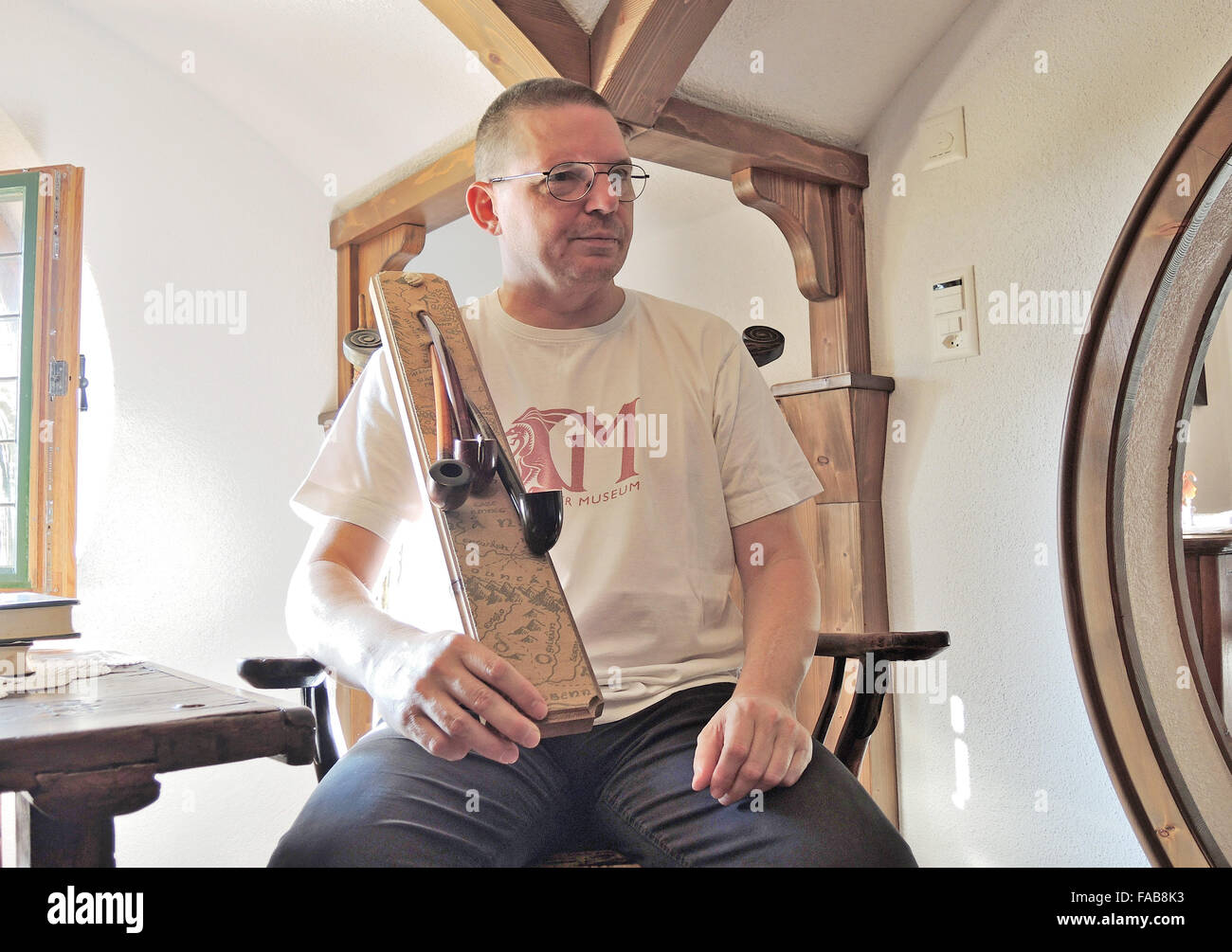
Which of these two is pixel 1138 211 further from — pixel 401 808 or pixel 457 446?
pixel 401 808

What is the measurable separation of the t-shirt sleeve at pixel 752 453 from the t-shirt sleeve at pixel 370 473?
35cm

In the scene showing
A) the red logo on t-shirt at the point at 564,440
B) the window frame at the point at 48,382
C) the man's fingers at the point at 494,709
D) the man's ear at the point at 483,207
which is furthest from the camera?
the window frame at the point at 48,382

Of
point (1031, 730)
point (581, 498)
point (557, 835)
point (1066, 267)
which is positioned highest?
point (1066, 267)

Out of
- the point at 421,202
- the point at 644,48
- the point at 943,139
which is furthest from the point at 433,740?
the point at 421,202

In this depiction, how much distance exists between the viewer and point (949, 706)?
2086 mm

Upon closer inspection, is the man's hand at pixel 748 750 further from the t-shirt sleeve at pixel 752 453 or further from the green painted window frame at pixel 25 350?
the green painted window frame at pixel 25 350

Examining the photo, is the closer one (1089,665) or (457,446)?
(457,446)

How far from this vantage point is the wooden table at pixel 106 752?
664 mm

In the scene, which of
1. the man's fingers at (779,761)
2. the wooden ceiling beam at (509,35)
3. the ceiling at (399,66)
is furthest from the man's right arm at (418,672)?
the ceiling at (399,66)

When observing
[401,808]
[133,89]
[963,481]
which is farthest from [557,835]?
[133,89]

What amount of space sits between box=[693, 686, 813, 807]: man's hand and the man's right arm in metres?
0.17

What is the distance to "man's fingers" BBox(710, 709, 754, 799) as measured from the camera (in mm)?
850
